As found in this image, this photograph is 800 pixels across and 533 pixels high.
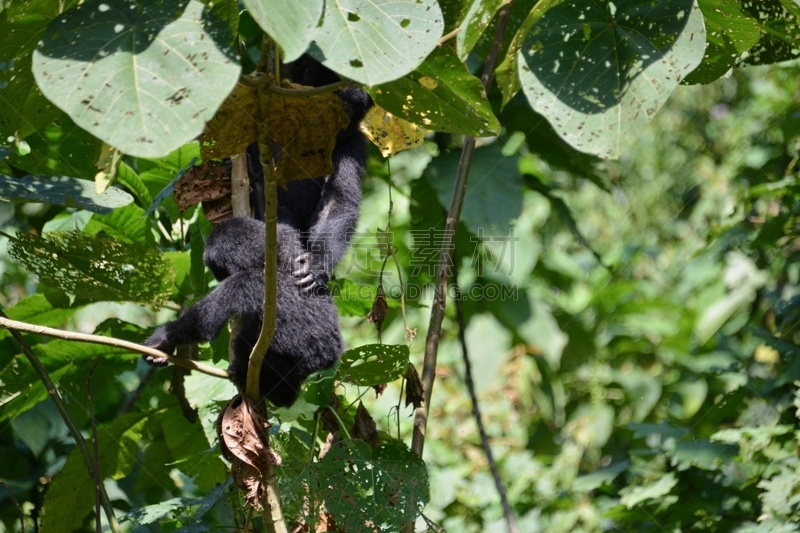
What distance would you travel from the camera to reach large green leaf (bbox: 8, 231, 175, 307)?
236 cm

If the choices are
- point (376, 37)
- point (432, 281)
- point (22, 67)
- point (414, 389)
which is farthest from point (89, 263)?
point (432, 281)

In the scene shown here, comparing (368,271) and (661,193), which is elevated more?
(368,271)

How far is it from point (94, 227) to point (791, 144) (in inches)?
134

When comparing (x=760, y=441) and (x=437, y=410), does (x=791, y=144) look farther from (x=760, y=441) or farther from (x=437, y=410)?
(x=437, y=410)

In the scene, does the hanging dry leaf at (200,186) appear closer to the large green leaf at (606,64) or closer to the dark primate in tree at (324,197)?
the dark primate in tree at (324,197)

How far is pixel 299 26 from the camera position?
1.32 meters

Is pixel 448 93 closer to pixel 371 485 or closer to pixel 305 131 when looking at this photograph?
→ pixel 305 131

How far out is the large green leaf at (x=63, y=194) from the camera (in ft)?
6.89

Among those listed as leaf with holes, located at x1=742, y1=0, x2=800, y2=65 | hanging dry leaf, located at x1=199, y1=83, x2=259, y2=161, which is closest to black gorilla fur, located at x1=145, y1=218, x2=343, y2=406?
hanging dry leaf, located at x1=199, y1=83, x2=259, y2=161

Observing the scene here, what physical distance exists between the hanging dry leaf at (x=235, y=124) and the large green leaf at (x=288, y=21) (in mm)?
423

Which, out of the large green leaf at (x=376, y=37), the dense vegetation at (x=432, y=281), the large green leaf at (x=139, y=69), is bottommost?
the dense vegetation at (x=432, y=281)

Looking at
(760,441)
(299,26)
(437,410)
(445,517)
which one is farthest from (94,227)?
(437,410)

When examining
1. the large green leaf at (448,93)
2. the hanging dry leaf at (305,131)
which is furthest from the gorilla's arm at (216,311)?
the large green leaf at (448,93)

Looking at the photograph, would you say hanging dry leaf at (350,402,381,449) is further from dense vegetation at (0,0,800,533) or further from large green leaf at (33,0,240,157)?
large green leaf at (33,0,240,157)
